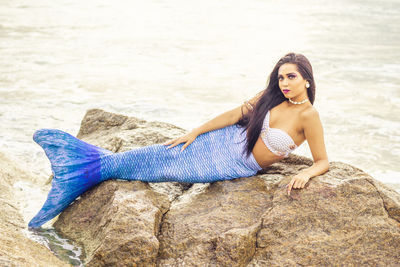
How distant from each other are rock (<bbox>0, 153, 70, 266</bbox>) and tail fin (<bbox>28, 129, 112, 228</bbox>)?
10.5 inches

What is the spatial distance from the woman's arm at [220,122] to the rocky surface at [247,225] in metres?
0.45

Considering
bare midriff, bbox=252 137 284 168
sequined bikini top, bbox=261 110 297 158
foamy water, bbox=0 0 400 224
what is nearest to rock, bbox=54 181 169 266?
bare midriff, bbox=252 137 284 168

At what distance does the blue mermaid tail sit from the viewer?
353 cm

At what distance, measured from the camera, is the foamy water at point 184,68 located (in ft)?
27.0

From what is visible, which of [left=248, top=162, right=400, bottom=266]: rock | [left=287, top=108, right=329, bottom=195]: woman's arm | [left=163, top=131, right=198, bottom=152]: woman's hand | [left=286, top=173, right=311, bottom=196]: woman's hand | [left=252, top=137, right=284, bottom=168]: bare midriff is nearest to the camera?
[left=248, top=162, right=400, bottom=266]: rock

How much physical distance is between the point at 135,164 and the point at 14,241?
102cm

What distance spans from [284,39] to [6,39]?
8911mm

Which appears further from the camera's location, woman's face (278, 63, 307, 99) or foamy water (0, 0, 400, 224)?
foamy water (0, 0, 400, 224)

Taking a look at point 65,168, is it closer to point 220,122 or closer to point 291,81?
point 220,122

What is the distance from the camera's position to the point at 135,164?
142 inches

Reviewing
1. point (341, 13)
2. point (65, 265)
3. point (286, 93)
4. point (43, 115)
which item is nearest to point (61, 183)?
point (65, 265)

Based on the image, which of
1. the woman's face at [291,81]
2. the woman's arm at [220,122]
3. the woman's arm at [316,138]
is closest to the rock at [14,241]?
the woman's arm at [220,122]

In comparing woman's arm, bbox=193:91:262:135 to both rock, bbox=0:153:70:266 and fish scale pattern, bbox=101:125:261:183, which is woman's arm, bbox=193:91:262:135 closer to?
fish scale pattern, bbox=101:125:261:183

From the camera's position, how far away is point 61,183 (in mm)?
3510
